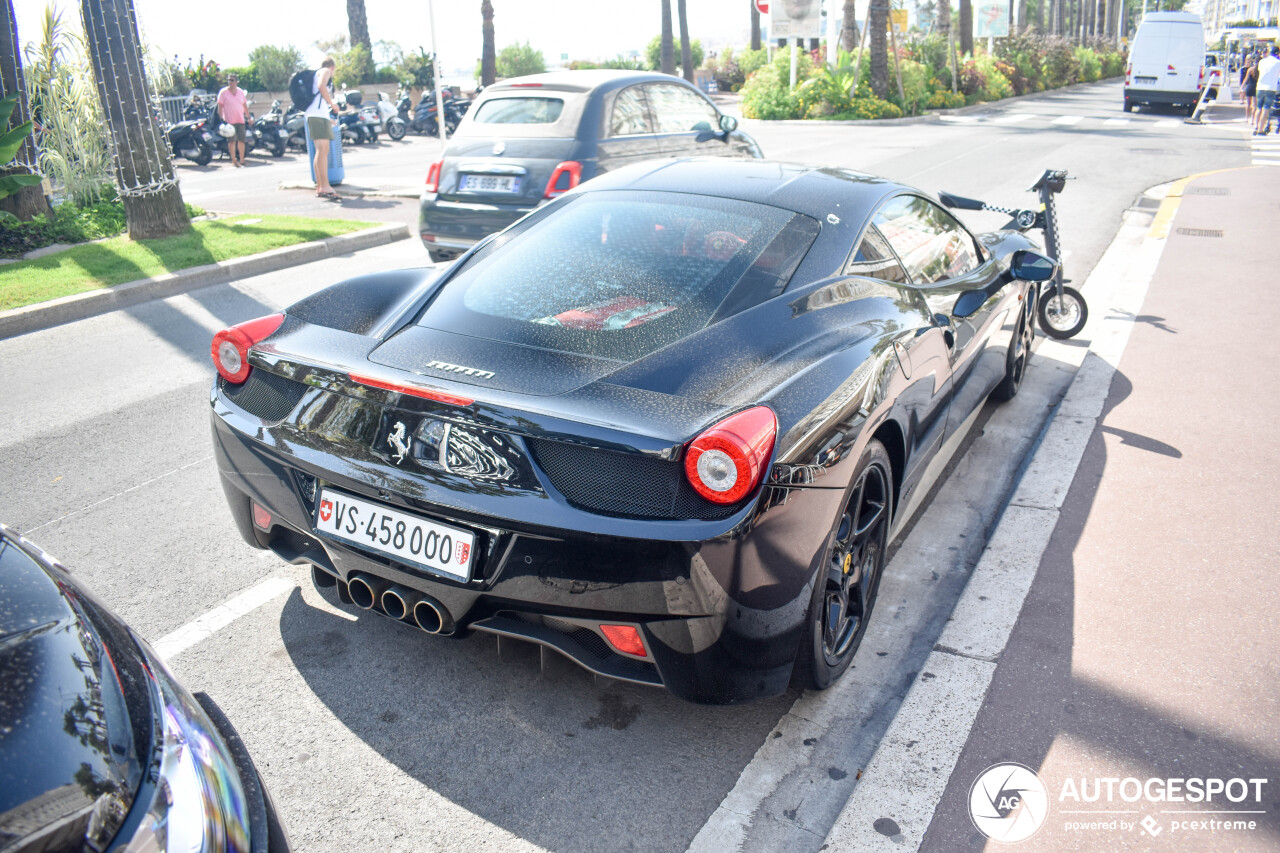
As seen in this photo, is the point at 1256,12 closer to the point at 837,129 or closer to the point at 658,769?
the point at 837,129

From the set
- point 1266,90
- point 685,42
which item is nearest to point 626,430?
point 1266,90

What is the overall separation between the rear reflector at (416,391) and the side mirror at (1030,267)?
3.13 m

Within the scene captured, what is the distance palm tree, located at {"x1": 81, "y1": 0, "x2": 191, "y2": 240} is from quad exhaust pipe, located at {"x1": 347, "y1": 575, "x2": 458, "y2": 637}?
9.16 meters

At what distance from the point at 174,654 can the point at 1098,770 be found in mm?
2767

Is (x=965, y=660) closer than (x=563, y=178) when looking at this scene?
Yes

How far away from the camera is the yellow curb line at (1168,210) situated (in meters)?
10.6

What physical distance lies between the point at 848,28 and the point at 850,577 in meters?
34.0

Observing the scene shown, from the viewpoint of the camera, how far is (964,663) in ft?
10.4

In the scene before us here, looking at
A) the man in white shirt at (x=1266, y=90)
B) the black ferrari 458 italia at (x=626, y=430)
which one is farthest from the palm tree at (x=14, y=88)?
the man in white shirt at (x=1266, y=90)

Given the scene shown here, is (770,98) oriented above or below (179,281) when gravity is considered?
above

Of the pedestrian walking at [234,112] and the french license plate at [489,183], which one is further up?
the pedestrian walking at [234,112]

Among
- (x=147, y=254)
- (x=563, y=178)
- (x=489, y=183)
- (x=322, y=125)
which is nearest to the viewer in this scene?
(x=563, y=178)

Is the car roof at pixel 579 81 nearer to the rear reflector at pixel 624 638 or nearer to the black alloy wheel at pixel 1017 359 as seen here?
the black alloy wheel at pixel 1017 359

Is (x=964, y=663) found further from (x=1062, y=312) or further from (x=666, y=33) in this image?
(x=666, y=33)
